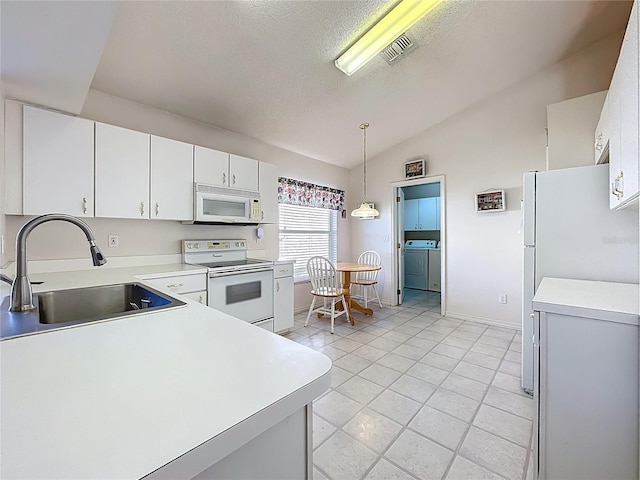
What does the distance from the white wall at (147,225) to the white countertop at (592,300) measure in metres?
2.93

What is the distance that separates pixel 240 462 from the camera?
51cm

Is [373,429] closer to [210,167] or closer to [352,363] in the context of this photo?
[352,363]

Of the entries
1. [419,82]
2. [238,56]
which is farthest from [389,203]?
[238,56]

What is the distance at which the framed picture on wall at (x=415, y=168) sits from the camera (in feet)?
13.6

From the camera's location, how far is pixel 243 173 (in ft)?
10.1

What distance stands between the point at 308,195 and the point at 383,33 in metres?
2.31

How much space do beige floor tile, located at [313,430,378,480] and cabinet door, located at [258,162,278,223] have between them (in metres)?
2.27

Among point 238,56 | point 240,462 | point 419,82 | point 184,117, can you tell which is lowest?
point 240,462

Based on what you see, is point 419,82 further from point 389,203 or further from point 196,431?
point 196,431

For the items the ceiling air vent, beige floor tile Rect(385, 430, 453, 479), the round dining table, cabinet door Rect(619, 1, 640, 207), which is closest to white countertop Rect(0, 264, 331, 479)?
beige floor tile Rect(385, 430, 453, 479)

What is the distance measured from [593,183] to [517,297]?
204cm

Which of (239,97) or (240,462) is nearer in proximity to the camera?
(240,462)

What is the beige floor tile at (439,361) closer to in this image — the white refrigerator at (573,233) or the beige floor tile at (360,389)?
the white refrigerator at (573,233)

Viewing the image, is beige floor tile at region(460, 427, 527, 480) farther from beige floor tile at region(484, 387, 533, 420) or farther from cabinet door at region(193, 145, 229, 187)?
cabinet door at region(193, 145, 229, 187)
